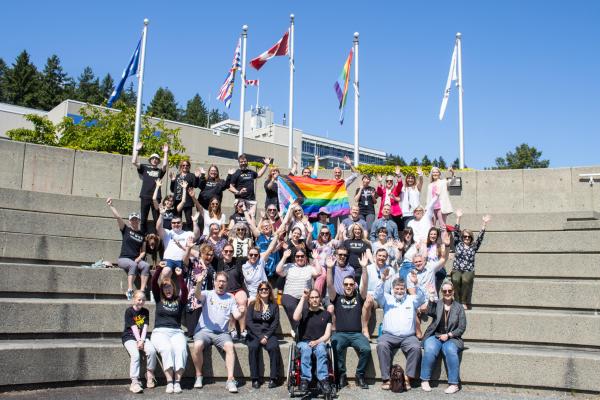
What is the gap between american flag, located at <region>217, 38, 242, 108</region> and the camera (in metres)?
19.2

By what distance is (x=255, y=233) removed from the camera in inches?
414

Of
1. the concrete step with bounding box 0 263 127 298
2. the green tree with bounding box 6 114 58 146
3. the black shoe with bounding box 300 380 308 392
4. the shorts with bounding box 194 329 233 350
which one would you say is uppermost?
→ the green tree with bounding box 6 114 58 146

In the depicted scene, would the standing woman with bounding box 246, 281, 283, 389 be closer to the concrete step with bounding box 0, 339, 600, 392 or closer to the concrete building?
the concrete step with bounding box 0, 339, 600, 392

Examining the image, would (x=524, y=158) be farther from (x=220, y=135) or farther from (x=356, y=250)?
(x=356, y=250)

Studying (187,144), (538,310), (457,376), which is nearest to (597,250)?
(538,310)

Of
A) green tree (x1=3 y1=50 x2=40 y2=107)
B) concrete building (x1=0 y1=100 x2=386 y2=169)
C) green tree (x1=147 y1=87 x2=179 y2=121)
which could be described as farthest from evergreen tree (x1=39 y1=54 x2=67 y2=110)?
concrete building (x1=0 y1=100 x2=386 y2=169)

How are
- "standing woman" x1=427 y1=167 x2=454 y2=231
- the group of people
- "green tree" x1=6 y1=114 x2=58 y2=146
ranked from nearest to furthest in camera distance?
the group of people → "standing woman" x1=427 y1=167 x2=454 y2=231 → "green tree" x1=6 y1=114 x2=58 y2=146

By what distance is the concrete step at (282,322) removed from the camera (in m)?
8.17

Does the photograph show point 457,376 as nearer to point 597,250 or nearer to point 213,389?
point 213,389

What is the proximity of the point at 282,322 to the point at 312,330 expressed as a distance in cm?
116

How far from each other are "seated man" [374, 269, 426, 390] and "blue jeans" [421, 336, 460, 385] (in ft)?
0.42

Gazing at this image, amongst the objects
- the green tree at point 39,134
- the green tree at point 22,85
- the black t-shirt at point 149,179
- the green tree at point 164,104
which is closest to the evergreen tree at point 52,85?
the green tree at point 22,85

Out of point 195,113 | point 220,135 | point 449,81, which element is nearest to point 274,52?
point 449,81

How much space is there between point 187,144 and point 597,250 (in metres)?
46.6
